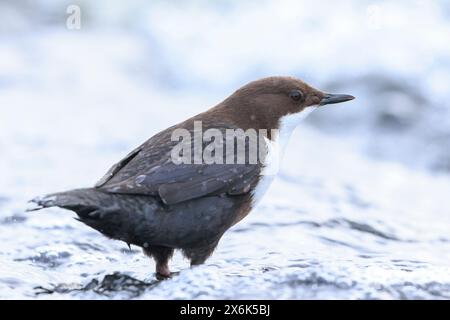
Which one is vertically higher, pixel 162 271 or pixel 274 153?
pixel 274 153

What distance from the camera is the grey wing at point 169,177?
4953mm

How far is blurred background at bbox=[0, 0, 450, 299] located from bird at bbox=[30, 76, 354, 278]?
21 centimetres

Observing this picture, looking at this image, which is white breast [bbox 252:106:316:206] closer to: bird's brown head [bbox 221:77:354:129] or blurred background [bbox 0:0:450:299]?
bird's brown head [bbox 221:77:354:129]

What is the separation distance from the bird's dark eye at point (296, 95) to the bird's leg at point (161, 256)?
133cm

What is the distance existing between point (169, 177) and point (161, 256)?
490 millimetres

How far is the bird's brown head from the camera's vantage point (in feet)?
18.9

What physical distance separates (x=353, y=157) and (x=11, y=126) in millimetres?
3432

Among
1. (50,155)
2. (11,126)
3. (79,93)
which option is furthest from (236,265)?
(79,93)

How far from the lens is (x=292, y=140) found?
375 inches

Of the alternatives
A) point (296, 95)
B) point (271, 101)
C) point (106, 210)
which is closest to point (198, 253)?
point (106, 210)

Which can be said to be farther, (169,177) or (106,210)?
(169,177)

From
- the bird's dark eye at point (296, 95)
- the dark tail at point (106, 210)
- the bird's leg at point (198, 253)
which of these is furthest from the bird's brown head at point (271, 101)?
the dark tail at point (106, 210)

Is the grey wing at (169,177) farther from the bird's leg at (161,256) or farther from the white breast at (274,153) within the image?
the bird's leg at (161,256)

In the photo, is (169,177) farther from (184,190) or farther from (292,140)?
(292,140)
